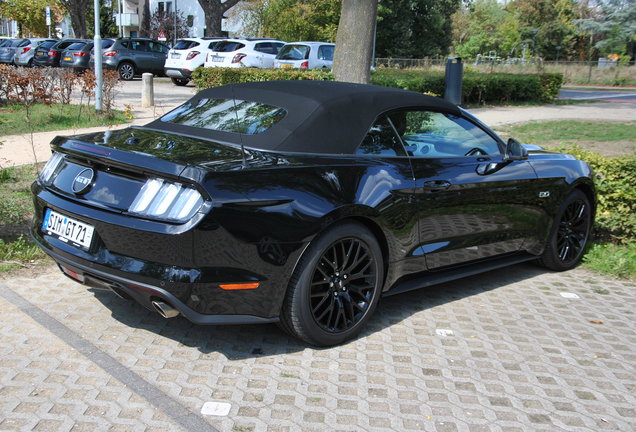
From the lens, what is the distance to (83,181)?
163 inches

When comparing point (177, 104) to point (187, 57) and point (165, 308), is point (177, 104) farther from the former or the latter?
point (165, 308)

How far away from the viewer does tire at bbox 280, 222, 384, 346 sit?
4.08 m

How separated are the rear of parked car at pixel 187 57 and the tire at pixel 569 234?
20769mm

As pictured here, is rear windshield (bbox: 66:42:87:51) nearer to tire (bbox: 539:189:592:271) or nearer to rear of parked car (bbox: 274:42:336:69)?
rear of parked car (bbox: 274:42:336:69)

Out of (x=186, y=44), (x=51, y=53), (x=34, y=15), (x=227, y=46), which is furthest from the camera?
(x=34, y=15)

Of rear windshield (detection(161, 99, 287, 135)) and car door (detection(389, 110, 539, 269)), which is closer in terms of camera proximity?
rear windshield (detection(161, 99, 287, 135))

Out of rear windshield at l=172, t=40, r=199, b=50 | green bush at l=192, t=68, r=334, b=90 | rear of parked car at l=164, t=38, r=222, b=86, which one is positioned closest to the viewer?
green bush at l=192, t=68, r=334, b=90

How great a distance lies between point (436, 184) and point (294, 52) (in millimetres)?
20425

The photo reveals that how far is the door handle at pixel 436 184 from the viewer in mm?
4779

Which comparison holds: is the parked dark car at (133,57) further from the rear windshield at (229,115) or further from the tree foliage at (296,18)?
the rear windshield at (229,115)

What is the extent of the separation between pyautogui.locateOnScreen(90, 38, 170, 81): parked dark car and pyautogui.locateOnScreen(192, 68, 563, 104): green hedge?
1043cm

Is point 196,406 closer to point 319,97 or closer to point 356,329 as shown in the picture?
point 356,329

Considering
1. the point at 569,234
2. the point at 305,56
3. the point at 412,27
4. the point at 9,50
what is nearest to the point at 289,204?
the point at 569,234

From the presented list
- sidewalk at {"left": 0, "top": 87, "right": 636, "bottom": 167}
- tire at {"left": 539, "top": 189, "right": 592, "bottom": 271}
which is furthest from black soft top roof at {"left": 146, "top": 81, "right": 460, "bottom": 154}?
sidewalk at {"left": 0, "top": 87, "right": 636, "bottom": 167}
